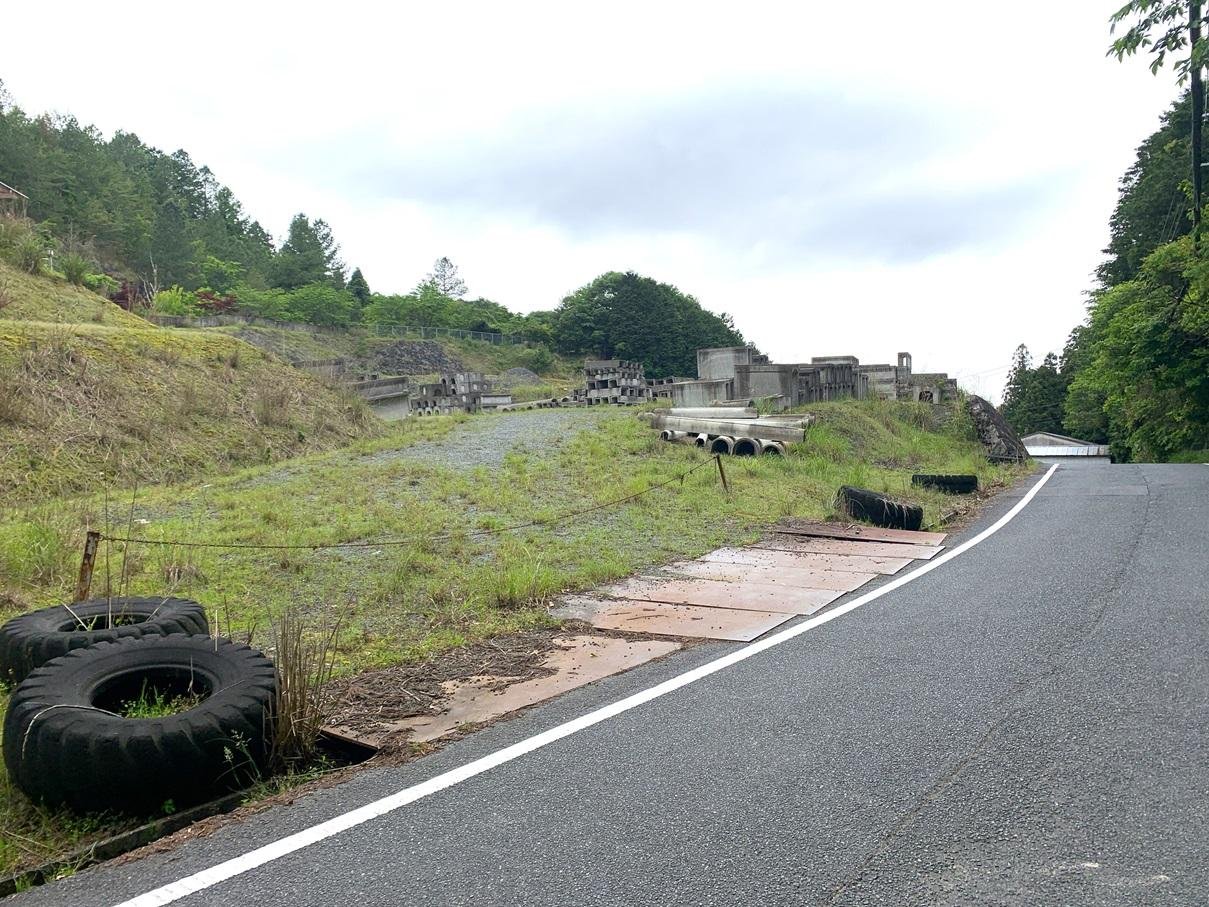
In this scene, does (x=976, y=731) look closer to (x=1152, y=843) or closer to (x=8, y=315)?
(x=1152, y=843)

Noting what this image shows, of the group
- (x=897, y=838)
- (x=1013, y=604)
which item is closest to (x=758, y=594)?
(x=1013, y=604)

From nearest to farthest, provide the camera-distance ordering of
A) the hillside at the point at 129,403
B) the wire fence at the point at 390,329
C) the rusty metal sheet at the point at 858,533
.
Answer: the rusty metal sheet at the point at 858,533
the hillside at the point at 129,403
the wire fence at the point at 390,329

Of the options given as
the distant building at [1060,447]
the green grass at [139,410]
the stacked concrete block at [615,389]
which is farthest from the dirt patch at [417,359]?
the green grass at [139,410]

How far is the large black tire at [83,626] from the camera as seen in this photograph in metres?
5.34

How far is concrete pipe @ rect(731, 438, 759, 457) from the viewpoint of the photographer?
60.3 feet

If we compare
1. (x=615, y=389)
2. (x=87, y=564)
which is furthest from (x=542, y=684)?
(x=615, y=389)

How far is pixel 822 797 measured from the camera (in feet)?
12.6

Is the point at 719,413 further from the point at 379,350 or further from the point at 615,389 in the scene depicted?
the point at 379,350

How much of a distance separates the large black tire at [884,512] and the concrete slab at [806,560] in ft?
7.81

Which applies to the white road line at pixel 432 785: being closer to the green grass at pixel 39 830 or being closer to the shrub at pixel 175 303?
the green grass at pixel 39 830

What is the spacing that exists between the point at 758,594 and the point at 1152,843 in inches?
199

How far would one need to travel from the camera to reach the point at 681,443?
19.5 m

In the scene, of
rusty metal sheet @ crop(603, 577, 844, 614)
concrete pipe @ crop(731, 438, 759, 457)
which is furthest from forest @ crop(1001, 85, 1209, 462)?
rusty metal sheet @ crop(603, 577, 844, 614)

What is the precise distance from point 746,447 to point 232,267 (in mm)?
76338
